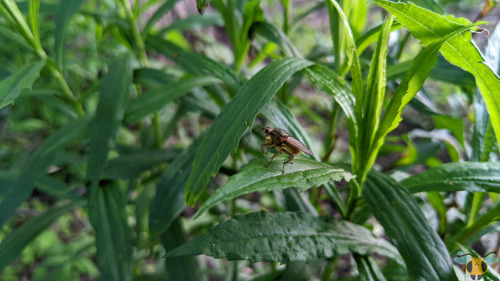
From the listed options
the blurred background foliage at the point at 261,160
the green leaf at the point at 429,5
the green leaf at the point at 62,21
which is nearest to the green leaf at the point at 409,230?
the blurred background foliage at the point at 261,160

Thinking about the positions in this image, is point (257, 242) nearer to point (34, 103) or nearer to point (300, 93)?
point (34, 103)

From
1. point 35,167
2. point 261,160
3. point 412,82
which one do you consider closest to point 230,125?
point 261,160

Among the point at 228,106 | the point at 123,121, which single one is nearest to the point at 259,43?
the point at 123,121

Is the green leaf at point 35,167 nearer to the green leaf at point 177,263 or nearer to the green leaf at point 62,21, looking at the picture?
the green leaf at point 62,21

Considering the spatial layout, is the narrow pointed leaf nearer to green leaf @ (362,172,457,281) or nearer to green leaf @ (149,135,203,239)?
green leaf @ (362,172,457,281)

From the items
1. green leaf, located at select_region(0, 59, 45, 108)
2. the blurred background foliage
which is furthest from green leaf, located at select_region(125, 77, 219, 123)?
green leaf, located at select_region(0, 59, 45, 108)

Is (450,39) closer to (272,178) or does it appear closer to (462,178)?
(462,178)
